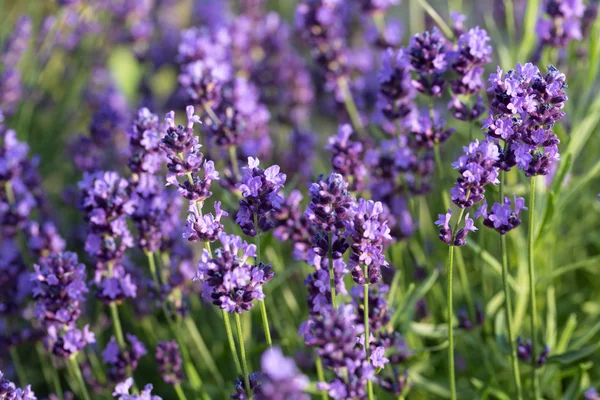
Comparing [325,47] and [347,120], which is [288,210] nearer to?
[325,47]

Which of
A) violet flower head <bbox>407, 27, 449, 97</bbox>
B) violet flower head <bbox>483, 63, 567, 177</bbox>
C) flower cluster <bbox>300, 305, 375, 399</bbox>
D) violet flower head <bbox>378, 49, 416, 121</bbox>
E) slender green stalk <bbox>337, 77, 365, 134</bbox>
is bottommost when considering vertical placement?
flower cluster <bbox>300, 305, 375, 399</bbox>

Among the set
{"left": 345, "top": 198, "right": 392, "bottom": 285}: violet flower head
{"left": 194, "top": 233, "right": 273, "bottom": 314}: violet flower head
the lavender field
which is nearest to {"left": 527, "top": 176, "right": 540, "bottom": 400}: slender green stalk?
the lavender field

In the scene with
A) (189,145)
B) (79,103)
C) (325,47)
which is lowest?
(189,145)

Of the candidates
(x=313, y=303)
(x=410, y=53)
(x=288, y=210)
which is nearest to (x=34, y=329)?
(x=288, y=210)

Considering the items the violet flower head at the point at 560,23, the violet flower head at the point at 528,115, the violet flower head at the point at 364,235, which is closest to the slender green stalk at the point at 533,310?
the violet flower head at the point at 528,115

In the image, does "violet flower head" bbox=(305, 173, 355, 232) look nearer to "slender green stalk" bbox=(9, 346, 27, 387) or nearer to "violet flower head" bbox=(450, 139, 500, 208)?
"violet flower head" bbox=(450, 139, 500, 208)

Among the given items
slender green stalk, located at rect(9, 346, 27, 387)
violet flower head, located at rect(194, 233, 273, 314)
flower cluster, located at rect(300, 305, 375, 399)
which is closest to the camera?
flower cluster, located at rect(300, 305, 375, 399)

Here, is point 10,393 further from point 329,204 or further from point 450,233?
point 450,233
